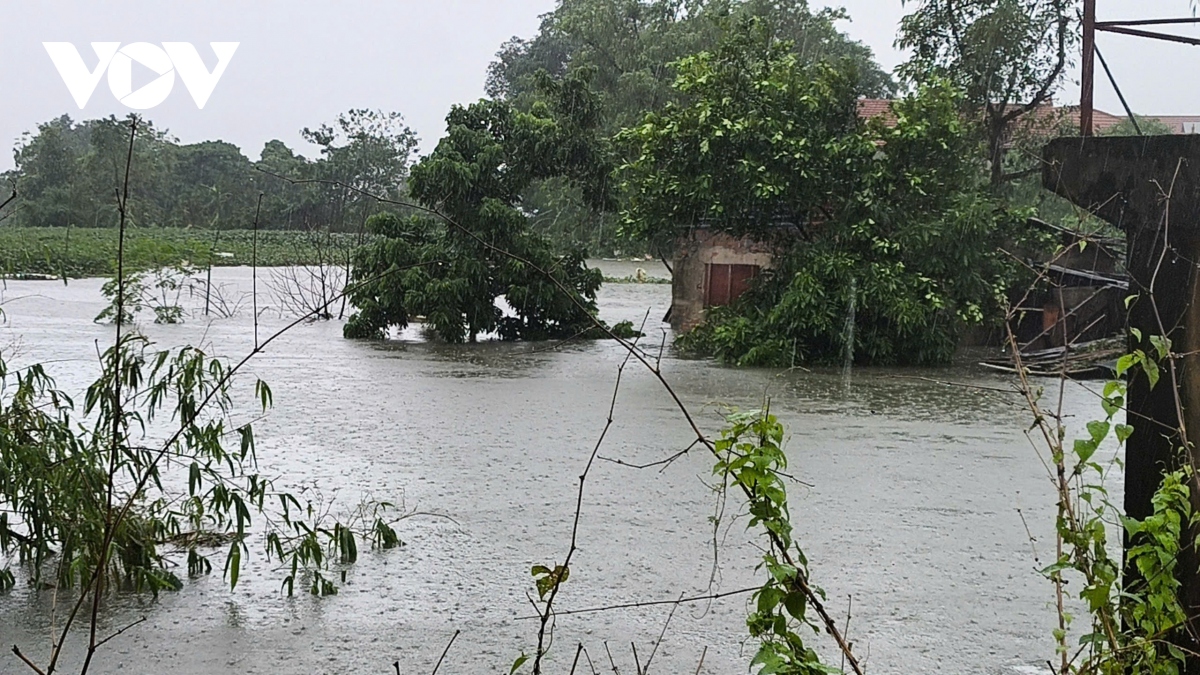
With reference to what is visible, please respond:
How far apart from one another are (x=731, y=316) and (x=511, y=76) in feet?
59.0

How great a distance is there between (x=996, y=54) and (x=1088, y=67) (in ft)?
36.6

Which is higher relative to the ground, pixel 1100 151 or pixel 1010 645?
pixel 1100 151

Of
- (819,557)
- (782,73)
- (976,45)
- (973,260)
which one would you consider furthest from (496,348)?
(819,557)

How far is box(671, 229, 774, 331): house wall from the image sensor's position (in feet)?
39.2

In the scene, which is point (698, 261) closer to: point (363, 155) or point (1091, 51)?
point (363, 155)

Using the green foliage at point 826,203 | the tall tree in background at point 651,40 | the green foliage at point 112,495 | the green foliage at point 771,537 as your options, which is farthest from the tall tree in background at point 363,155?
the green foliage at point 771,537

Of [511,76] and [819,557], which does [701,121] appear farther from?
[511,76]

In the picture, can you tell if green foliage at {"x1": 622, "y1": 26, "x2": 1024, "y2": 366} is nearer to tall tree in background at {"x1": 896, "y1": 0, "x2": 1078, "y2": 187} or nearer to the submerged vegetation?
the submerged vegetation

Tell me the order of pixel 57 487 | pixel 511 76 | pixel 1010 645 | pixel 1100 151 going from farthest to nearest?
1. pixel 511 76
2. pixel 1010 645
3. pixel 57 487
4. pixel 1100 151

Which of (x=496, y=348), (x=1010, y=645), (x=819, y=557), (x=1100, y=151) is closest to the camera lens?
(x=1100, y=151)

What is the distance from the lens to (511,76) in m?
28.0

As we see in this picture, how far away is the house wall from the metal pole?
8832mm

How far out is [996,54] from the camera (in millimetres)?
13234

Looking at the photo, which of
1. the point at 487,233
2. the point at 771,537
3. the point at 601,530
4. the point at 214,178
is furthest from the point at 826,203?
the point at 771,537
